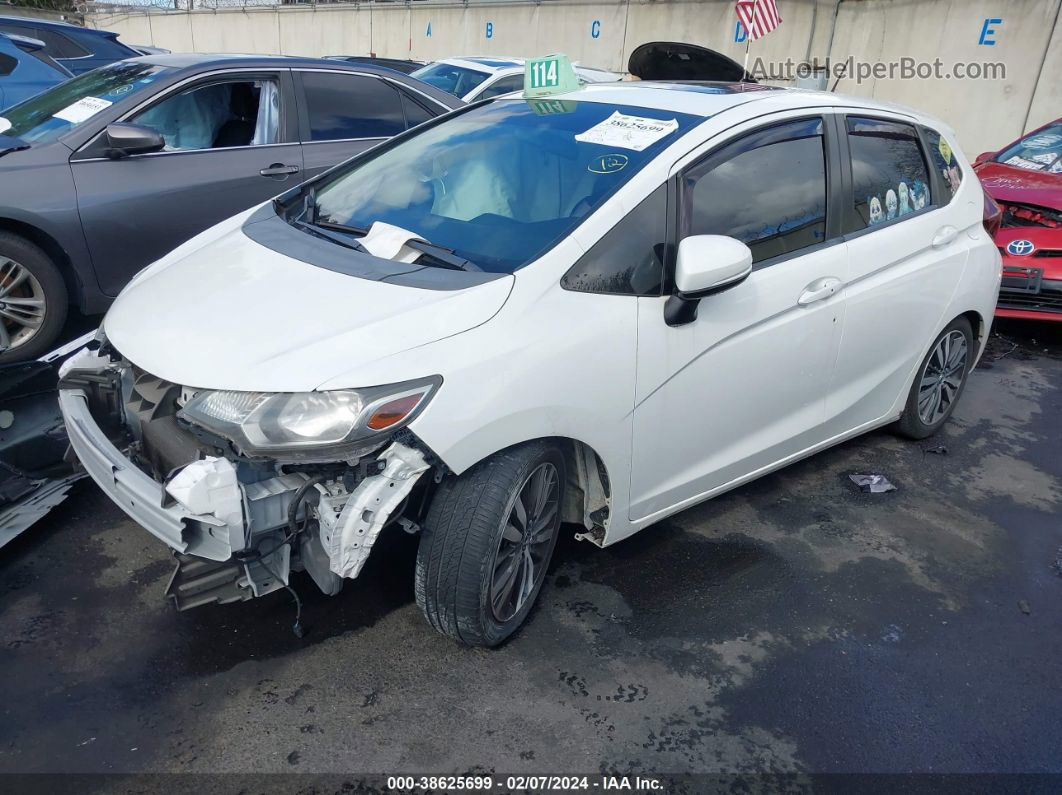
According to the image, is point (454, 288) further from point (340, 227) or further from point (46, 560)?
point (46, 560)

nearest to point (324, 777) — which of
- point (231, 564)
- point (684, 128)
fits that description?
point (231, 564)

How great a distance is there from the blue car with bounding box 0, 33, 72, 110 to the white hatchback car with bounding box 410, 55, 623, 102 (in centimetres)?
367

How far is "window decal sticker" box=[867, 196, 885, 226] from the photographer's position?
3736mm

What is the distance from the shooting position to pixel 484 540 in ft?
8.38

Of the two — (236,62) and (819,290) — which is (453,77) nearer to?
(236,62)

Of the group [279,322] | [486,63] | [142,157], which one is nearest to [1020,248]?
[279,322]

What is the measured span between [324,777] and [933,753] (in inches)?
70.4

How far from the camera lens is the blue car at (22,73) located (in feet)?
26.2

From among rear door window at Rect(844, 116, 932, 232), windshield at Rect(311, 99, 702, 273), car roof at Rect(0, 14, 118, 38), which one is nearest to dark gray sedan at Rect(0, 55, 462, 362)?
windshield at Rect(311, 99, 702, 273)

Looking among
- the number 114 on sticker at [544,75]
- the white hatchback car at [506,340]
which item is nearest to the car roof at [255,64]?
the white hatchback car at [506,340]

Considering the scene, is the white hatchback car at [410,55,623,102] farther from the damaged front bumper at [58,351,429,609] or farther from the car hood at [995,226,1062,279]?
the damaged front bumper at [58,351,429,609]

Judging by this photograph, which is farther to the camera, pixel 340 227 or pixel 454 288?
pixel 340 227

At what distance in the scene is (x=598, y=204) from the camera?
9.42ft

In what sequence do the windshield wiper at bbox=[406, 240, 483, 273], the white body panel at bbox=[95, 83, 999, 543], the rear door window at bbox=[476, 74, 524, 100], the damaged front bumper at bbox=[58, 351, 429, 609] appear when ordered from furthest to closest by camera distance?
the rear door window at bbox=[476, 74, 524, 100] → the windshield wiper at bbox=[406, 240, 483, 273] → the white body panel at bbox=[95, 83, 999, 543] → the damaged front bumper at bbox=[58, 351, 429, 609]
